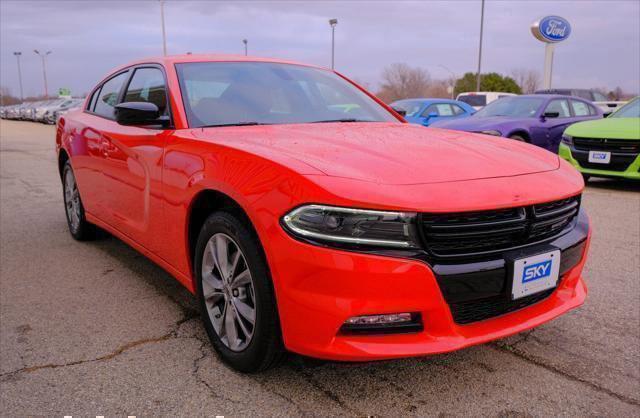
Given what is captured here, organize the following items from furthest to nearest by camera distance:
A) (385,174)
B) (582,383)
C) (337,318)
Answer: (582,383) < (385,174) < (337,318)

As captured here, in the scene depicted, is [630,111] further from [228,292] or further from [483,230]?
[228,292]

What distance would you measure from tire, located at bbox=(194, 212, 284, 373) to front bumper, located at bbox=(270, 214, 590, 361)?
11 centimetres

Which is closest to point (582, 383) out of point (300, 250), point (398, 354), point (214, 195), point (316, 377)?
point (398, 354)

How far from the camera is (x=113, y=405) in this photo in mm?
2242

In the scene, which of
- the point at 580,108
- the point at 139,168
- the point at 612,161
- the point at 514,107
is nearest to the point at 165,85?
the point at 139,168

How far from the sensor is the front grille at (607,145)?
7.25 meters

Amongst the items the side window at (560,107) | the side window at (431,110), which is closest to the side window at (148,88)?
the side window at (560,107)

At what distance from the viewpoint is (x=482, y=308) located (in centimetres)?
217

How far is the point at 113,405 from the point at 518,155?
2138 millimetres

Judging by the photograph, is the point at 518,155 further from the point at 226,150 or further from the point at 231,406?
the point at 231,406

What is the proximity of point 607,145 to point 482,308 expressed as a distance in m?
6.40

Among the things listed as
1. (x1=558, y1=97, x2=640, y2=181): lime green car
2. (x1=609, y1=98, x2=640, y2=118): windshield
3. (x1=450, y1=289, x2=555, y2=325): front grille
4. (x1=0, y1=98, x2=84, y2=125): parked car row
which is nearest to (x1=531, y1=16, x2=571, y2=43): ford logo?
(x1=609, y1=98, x2=640, y2=118): windshield

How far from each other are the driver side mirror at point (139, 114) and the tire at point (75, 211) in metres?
1.90

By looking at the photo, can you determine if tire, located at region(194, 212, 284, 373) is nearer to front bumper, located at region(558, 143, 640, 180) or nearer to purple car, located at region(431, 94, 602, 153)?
front bumper, located at region(558, 143, 640, 180)
